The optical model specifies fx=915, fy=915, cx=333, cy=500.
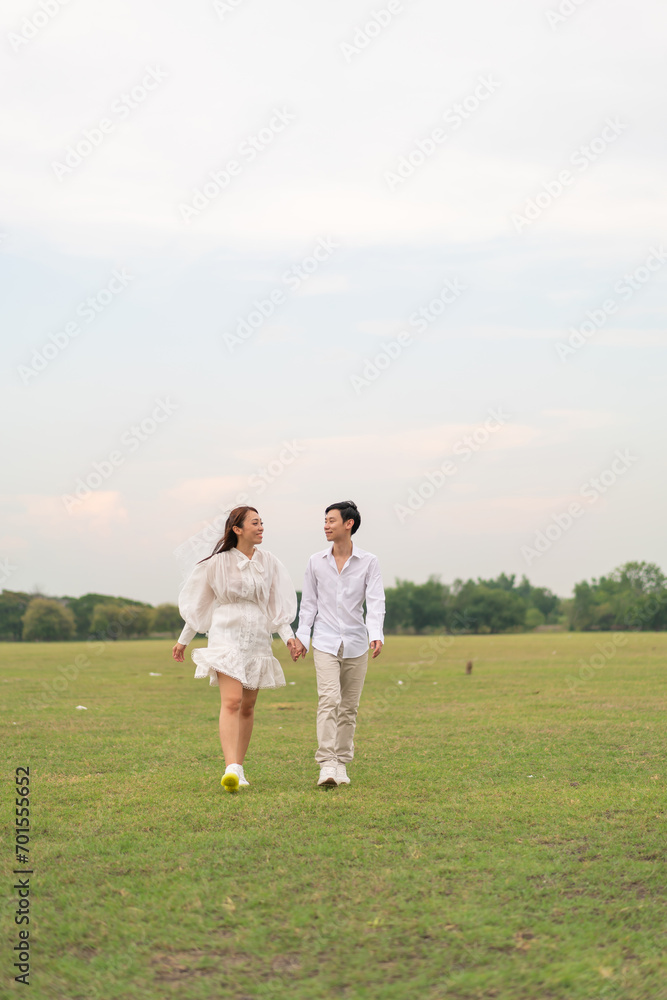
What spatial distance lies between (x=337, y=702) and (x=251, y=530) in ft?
5.74

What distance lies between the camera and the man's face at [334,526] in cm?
859

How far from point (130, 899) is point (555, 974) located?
227 cm

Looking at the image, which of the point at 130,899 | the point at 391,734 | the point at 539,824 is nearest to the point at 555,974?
the point at 130,899

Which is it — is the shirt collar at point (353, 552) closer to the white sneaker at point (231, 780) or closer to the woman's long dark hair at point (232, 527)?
the woman's long dark hair at point (232, 527)

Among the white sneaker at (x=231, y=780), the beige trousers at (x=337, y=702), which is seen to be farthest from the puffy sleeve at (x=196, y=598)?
the white sneaker at (x=231, y=780)

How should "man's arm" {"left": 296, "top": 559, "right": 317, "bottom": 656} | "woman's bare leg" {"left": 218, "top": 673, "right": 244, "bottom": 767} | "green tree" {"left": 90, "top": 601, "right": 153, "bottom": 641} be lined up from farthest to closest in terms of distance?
"green tree" {"left": 90, "top": 601, "right": 153, "bottom": 641}, "man's arm" {"left": 296, "top": 559, "right": 317, "bottom": 656}, "woman's bare leg" {"left": 218, "top": 673, "right": 244, "bottom": 767}

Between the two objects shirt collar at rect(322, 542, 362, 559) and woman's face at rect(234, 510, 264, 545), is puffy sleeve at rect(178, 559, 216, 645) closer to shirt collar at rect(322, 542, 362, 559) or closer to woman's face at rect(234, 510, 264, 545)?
woman's face at rect(234, 510, 264, 545)

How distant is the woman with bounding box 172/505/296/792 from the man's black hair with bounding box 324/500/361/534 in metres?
0.76

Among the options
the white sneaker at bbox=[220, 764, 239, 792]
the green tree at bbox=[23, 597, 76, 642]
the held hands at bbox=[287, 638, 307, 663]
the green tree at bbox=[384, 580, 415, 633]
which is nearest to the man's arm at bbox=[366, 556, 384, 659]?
the held hands at bbox=[287, 638, 307, 663]

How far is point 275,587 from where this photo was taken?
847cm

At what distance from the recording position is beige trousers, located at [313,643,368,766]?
8.23 meters

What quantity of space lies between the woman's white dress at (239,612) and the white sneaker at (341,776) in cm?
92

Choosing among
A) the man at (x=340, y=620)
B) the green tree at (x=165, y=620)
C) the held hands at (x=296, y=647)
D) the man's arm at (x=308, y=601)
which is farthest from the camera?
the green tree at (x=165, y=620)

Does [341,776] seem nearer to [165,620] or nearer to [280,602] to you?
[280,602]
